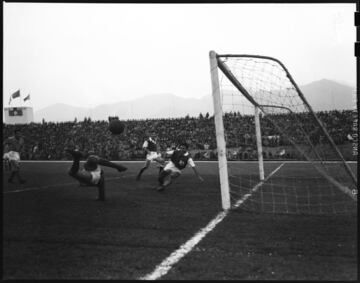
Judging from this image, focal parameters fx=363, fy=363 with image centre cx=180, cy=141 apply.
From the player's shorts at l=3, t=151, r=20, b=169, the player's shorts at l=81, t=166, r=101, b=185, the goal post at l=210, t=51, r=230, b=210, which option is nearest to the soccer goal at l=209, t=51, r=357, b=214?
the goal post at l=210, t=51, r=230, b=210

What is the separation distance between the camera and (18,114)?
41.1 m

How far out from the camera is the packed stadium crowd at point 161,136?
23.3 m

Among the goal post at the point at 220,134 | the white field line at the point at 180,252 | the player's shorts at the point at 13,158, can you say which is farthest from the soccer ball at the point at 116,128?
the white field line at the point at 180,252

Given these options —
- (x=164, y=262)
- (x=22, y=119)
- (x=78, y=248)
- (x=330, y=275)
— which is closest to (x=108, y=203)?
(x=78, y=248)

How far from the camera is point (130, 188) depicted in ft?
31.9

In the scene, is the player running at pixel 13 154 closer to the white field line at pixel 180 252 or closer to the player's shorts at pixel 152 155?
the player's shorts at pixel 152 155

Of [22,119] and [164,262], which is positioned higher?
[22,119]

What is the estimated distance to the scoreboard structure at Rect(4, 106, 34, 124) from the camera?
40406mm

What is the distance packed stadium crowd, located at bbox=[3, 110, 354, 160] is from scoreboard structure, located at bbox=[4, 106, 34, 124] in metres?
7.06

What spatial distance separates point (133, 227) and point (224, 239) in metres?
1.42

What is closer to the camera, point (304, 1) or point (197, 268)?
point (197, 268)

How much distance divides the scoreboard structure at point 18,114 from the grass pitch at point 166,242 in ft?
120

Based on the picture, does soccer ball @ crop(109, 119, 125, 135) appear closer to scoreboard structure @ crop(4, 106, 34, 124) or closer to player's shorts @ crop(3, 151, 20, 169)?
player's shorts @ crop(3, 151, 20, 169)

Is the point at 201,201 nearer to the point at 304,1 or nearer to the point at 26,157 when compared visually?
the point at 304,1
